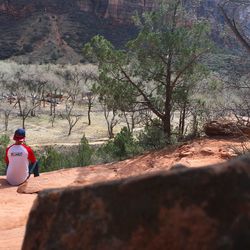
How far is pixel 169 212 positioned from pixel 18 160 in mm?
5797

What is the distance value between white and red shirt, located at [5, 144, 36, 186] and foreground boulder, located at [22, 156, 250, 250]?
5.53 m

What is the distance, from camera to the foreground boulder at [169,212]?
5.13 feet

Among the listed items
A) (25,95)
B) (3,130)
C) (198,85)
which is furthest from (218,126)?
(25,95)

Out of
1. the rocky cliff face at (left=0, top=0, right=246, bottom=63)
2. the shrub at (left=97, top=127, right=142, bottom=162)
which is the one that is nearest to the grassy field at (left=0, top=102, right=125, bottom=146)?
the shrub at (left=97, top=127, right=142, bottom=162)

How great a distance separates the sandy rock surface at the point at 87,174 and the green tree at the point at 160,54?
3.34m

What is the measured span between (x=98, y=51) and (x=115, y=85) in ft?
3.97

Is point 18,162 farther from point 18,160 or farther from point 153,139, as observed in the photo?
point 153,139

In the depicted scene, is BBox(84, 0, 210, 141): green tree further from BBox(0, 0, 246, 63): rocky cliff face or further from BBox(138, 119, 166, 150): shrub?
BBox(0, 0, 246, 63): rocky cliff face

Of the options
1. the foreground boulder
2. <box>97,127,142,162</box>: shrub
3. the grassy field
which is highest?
the foreground boulder

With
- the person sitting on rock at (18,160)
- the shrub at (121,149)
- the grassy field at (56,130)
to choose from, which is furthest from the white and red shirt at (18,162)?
the grassy field at (56,130)

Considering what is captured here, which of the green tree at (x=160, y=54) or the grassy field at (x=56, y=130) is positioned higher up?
the green tree at (x=160, y=54)

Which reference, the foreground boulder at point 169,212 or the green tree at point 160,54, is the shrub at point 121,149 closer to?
the green tree at point 160,54

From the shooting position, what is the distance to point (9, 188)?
7227 millimetres

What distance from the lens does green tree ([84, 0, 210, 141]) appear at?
545 inches
